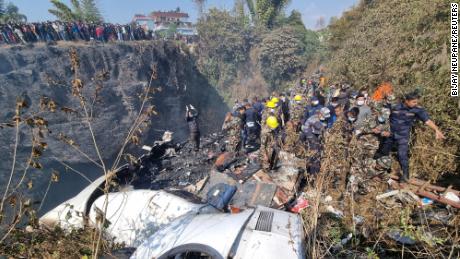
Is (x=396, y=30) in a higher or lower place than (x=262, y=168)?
higher

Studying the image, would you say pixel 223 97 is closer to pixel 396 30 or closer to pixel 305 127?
pixel 396 30

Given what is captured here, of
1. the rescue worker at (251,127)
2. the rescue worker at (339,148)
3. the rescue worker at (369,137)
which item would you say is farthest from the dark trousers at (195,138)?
the rescue worker at (369,137)

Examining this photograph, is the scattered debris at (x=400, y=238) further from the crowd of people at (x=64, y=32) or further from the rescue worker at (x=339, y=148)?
Result: the crowd of people at (x=64, y=32)

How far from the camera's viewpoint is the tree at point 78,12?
19047mm

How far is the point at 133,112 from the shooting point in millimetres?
19547

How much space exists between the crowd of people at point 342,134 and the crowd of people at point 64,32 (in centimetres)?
1215

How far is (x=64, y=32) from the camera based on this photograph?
1625 cm

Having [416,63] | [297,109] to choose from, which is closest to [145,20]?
[297,109]

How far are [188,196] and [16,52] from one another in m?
15.1

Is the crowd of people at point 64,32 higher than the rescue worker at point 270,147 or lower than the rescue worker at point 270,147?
higher

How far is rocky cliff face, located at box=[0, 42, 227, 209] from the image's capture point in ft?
47.3

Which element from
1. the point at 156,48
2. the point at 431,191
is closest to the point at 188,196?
the point at 431,191

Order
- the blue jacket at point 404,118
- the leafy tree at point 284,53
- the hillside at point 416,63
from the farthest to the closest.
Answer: the leafy tree at point 284,53, the hillside at point 416,63, the blue jacket at point 404,118

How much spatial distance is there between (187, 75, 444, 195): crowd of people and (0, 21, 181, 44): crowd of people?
39.9ft
